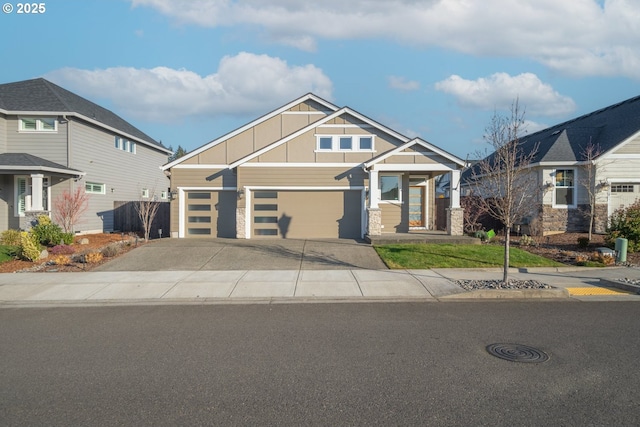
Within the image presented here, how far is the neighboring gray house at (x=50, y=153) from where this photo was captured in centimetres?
1964

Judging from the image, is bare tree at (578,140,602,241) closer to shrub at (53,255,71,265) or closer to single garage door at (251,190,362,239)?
single garage door at (251,190,362,239)

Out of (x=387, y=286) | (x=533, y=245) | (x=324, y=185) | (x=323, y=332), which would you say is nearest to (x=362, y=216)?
(x=324, y=185)

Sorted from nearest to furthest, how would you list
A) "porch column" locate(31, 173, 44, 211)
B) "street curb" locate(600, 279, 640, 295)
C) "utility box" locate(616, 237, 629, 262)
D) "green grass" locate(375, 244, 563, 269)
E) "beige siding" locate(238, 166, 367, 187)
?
1. "street curb" locate(600, 279, 640, 295)
2. "green grass" locate(375, 244, 563, 269)
3. "utility box" locate(616, 237, 629, 262)
4. "beige siding" locate(238, 166, 367, 187)
5. "porch column" locate(31, 173, 44, 211)

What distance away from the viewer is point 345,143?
18812mm

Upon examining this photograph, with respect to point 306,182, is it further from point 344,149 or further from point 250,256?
point 250,256

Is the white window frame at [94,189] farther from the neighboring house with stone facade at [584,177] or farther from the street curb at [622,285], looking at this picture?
the street curb at [622,285]

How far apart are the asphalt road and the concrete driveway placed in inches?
188

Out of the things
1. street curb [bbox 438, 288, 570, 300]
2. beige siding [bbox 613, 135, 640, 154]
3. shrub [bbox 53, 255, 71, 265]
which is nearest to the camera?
street curb [bbox 438, 288, 570, 300]

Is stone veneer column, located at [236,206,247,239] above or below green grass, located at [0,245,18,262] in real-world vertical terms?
above

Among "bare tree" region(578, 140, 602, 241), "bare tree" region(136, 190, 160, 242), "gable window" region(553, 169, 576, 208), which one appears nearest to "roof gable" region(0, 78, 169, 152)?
"bare tree" region(136, 190, 160, 242)

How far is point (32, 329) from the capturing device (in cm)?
723

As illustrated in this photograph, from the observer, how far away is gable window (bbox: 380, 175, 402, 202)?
1933 cm

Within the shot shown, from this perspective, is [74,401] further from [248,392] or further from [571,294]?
[571,294]

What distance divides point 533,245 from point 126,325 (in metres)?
14.3
